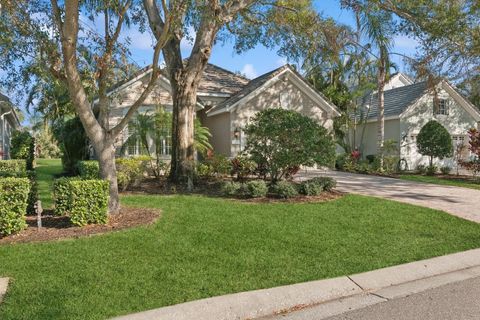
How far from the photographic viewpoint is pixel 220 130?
2062 centimetres

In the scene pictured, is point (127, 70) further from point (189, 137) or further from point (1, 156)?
point (1, 156)

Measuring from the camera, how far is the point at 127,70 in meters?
9.63

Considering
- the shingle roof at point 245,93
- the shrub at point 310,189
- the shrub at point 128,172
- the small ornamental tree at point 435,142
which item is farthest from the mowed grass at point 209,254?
the small ornamental tree at point 435,142

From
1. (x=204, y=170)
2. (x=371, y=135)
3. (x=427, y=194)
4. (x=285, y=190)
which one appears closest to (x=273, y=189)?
(x=285, y=190)

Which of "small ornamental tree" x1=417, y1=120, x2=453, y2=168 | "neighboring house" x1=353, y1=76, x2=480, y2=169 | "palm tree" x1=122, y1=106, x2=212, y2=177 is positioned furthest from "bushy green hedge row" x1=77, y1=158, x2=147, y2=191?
"neighboring house" x1=353, y1=76, x2=480, y2=169

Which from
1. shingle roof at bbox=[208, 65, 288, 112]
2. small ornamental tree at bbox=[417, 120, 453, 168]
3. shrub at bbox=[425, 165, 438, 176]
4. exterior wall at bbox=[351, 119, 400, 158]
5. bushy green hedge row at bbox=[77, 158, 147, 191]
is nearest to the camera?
bushy green hedge row at bbox=[77, 158, 147, 191]

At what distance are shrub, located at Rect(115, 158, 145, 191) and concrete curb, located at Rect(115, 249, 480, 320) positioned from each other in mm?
8341

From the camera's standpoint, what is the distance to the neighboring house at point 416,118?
25.6 m

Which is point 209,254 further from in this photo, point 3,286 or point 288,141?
point 288,141

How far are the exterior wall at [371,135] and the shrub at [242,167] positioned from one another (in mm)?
15139

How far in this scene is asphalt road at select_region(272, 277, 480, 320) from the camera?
4469mm

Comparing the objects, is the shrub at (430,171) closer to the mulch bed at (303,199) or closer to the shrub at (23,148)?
the mulch bed at (303,199)

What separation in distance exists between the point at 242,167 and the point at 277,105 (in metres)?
7.69

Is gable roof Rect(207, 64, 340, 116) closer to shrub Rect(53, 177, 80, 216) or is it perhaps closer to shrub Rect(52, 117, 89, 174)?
A: shrub Rect(52, 117, 89, 174)
